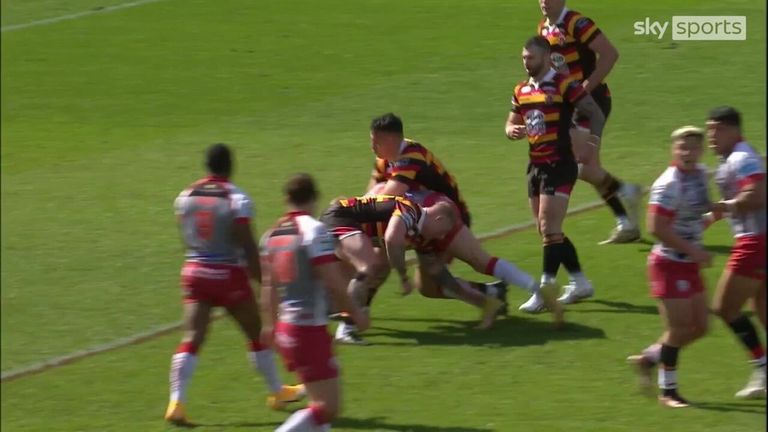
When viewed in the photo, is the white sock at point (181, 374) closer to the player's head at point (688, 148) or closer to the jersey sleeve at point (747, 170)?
the player's head at point (688, 148)

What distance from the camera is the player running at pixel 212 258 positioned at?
30.5 feet

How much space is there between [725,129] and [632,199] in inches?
166

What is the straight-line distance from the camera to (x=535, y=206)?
11.4m

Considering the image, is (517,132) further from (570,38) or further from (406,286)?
(570,38)

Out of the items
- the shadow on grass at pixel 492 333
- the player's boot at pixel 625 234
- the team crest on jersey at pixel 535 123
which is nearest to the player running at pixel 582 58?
the player's boot at pixel 625 234

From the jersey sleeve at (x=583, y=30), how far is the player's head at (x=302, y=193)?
490cm

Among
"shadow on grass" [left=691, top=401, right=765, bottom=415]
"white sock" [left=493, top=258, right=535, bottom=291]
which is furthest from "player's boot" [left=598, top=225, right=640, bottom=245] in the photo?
"shadow on grass" [left=691, top=401, right=765, bottom=415]

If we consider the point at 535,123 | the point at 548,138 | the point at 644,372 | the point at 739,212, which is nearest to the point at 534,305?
the point at 548,138

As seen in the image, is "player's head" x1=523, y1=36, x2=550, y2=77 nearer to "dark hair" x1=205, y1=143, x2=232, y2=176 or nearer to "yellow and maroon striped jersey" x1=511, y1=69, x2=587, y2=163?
"yellow and maroon striped jersey" x1=511, y1=69, x2=587, y2=163

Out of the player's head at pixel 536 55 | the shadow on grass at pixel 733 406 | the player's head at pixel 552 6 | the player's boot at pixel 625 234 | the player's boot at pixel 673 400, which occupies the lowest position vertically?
the shadow on grass at pixel 733 406

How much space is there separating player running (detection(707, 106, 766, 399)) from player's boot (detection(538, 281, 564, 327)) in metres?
1.84

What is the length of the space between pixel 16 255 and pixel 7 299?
1.36 m

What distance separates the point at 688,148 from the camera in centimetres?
880

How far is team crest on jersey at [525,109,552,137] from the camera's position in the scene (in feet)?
36.0
